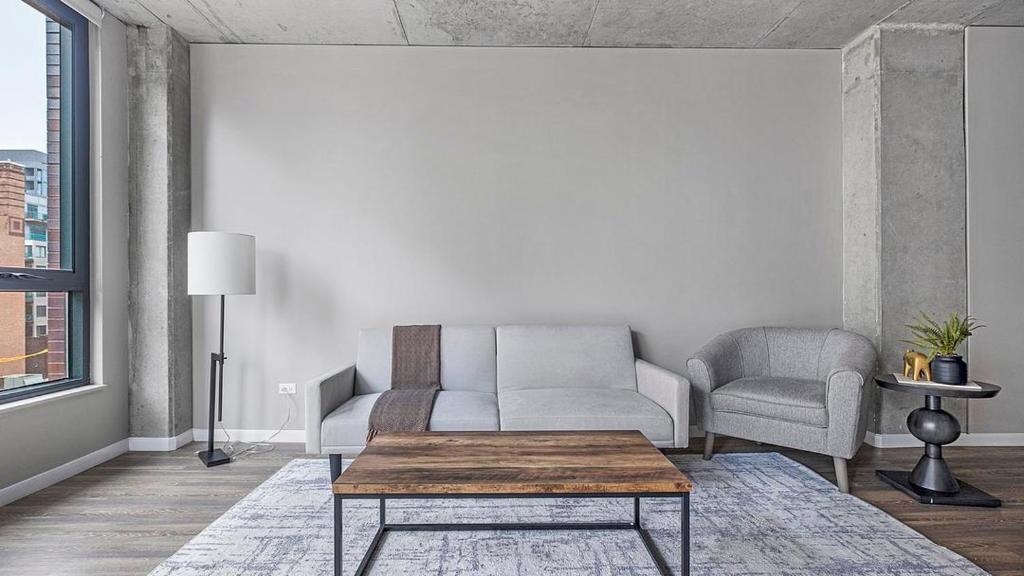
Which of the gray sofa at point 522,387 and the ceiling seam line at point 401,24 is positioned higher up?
the ceiling seam line at point 401,24

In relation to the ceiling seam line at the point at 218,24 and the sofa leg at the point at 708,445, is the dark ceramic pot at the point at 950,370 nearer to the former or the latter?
the sofa leg at the point at 708,445

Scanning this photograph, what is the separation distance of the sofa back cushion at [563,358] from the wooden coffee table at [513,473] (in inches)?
41.1

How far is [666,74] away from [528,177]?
1.23 m

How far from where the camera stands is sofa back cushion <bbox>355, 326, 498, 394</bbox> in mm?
3480

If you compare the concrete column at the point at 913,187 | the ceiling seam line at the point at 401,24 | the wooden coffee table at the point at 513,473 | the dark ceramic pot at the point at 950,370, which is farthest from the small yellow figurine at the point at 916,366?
the ceiling seam line at the point at 401,24

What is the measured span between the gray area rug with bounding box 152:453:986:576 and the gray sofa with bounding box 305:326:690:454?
362mm

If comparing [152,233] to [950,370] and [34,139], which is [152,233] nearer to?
[34,139]

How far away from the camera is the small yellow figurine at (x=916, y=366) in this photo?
2.77 m

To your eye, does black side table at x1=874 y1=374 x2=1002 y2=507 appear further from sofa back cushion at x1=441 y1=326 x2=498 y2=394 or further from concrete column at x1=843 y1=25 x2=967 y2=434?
sofa back cushion at x1=441 y1=326 x2=498 y2=394

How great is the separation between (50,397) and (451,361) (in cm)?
217

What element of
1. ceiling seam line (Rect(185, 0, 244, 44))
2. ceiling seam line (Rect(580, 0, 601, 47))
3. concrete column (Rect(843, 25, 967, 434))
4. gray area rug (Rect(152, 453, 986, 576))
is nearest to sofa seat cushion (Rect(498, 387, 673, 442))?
gray area rug (Rect(152, 453, 986, 576))

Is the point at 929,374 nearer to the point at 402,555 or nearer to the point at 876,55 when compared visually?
the point at 876,55

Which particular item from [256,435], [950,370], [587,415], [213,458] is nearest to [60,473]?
[213,458]

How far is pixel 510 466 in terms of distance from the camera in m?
1.94
